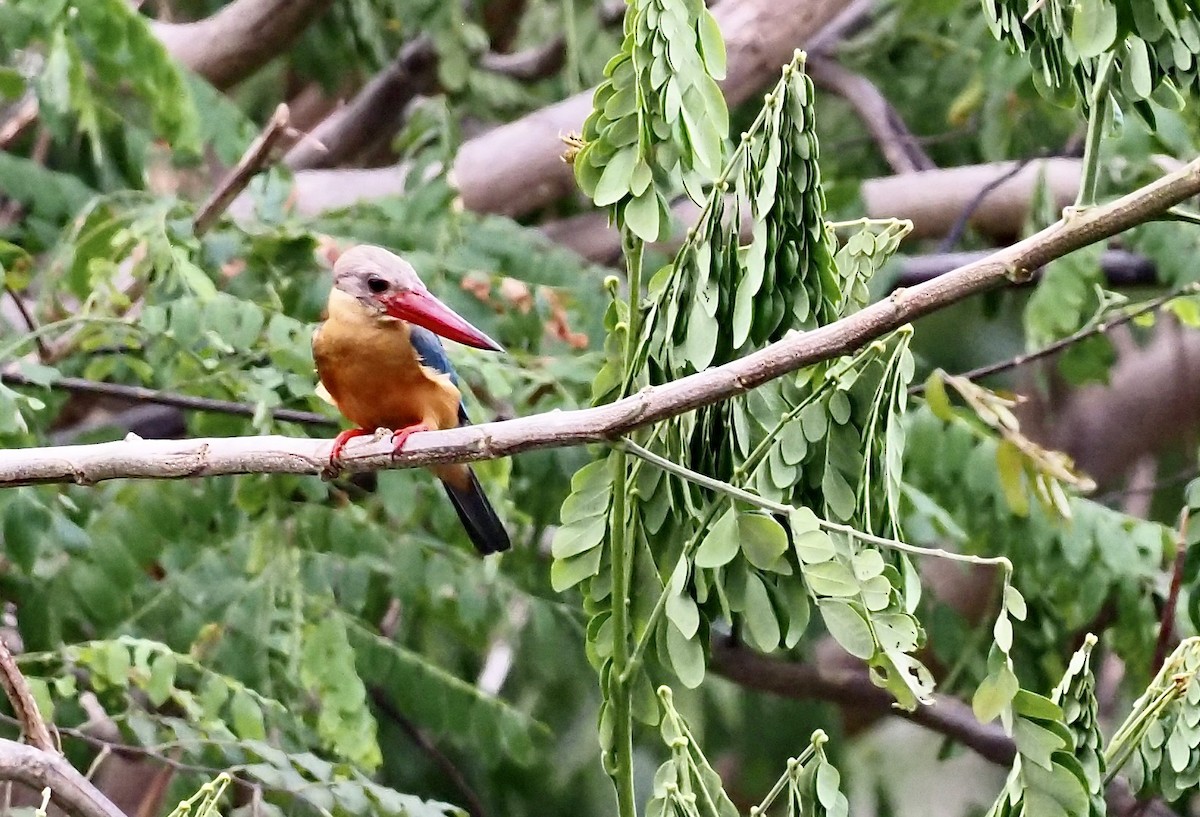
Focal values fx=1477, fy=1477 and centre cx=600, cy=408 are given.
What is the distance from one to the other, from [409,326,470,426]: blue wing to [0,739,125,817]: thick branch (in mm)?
865

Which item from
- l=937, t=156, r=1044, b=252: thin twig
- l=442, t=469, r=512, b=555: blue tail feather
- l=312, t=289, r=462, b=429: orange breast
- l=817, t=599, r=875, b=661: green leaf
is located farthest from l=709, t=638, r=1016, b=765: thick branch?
l=817, t=599, r=875, b=661: green leaf

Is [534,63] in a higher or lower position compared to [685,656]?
Result: higher

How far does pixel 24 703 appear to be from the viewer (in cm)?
198

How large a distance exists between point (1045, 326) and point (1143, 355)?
2.05 m

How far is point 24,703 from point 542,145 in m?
2.52

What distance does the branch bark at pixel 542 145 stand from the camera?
13.3 ft

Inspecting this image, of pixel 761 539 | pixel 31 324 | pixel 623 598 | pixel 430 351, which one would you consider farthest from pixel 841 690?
pixel 761 539

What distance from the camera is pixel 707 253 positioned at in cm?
153

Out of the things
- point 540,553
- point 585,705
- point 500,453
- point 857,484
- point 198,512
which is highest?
point 500,453

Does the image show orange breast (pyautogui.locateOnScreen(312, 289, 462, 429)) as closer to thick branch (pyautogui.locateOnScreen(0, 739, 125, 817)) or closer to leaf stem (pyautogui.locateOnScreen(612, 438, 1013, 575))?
thick branch (pyautogui.locateOnScreen(0, 739, 125, 817))

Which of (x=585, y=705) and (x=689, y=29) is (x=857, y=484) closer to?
(x=689, y=29)

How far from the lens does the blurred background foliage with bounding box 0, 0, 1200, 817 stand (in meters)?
2.59

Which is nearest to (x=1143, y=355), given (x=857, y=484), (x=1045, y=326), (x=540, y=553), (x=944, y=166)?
(x=944, y=166)

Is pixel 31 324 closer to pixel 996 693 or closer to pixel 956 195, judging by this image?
pixel 996 693
